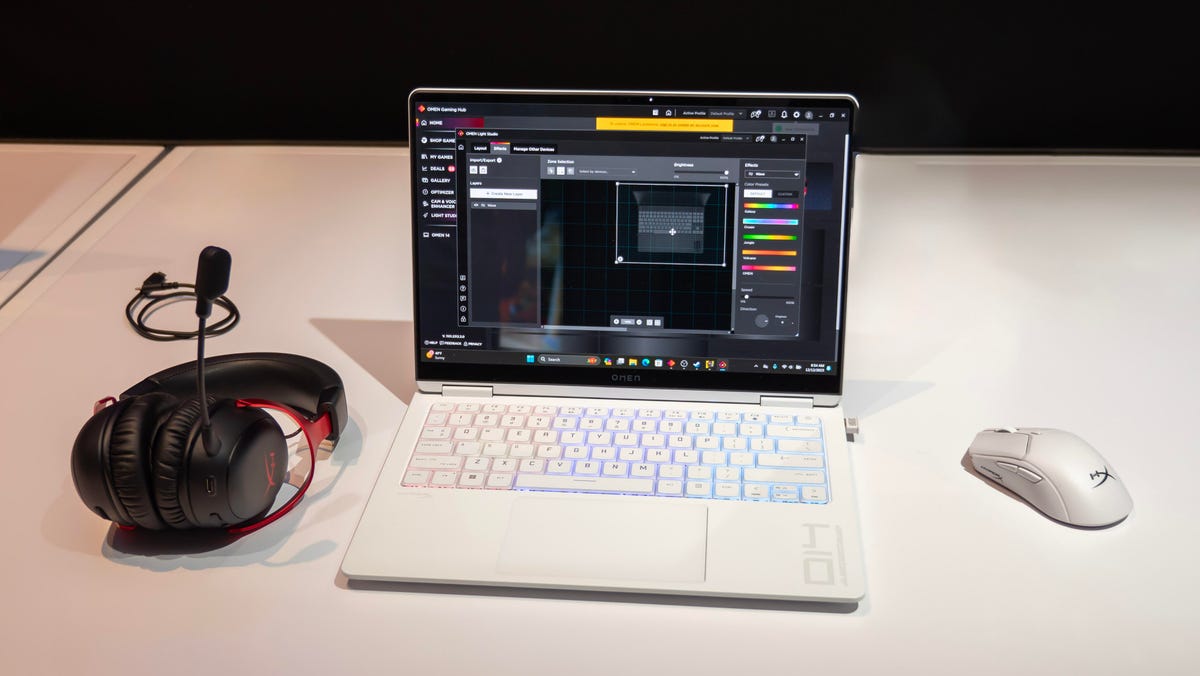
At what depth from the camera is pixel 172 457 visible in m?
0.77

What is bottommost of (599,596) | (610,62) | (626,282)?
(599,596)

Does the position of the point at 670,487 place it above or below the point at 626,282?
below

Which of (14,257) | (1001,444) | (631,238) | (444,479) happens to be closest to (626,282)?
(631,238)

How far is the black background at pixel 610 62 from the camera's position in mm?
1734

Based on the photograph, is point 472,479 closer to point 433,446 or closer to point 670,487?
point 433,446

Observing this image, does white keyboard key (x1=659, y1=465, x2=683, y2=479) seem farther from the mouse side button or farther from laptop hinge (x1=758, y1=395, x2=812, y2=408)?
the mouse side button

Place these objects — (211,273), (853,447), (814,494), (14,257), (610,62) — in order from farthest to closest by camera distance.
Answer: (610,62) < (14,257) < (853,447) < (814,494) < (211,273)

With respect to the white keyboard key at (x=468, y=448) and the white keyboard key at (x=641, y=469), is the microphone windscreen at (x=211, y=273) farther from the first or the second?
the white keyboard key at (x=641, y=469)

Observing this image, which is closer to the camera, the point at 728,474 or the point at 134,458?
the point at 134,458

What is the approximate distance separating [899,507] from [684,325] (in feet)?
0.83

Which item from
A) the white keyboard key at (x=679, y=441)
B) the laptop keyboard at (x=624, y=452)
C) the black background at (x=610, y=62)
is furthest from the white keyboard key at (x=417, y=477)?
the black background at (x=610, y=62)

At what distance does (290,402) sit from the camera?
39.6 inches

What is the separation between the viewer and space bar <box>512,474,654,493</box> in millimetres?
871

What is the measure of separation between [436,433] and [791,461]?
1.04 ft
